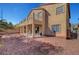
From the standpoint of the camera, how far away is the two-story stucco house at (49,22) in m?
2.69

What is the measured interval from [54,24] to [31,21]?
27 cm

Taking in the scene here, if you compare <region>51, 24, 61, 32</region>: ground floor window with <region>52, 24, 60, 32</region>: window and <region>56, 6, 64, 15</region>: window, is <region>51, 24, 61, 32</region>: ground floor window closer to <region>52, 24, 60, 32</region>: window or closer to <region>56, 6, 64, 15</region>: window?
<region>52, 24, 60, 32</region>: window

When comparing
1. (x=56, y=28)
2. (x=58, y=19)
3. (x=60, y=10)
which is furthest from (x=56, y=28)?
(x=60, y=10)

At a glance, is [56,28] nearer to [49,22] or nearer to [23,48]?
[49,22]

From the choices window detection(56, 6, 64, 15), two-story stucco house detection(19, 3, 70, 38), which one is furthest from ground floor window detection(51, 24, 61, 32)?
window detection(56, 6, 64, 15)

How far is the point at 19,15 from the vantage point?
2688mm

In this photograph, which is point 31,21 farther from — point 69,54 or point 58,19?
point 69,54

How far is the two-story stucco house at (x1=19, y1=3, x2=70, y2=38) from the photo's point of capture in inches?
106

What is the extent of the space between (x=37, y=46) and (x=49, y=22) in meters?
0.31

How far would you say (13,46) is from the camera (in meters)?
2.67

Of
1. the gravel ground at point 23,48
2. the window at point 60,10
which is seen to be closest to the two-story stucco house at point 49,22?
the window at point 60,10
